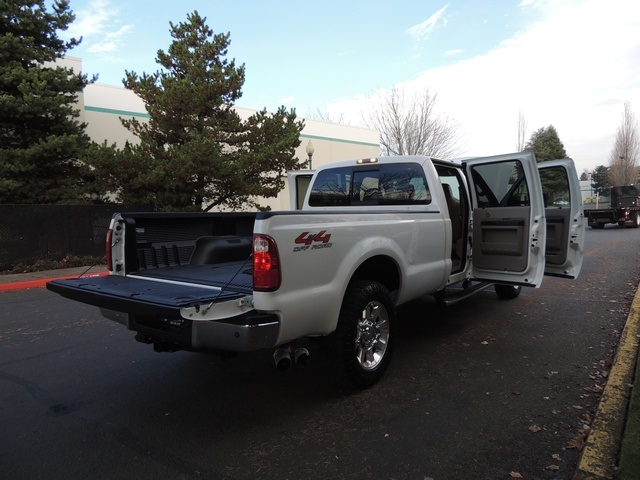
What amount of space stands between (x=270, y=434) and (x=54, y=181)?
13.3m

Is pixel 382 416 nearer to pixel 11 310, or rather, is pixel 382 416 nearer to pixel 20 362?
pixel 20 362

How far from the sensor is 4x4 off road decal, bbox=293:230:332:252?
3.09m

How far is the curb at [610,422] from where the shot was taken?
2635mm

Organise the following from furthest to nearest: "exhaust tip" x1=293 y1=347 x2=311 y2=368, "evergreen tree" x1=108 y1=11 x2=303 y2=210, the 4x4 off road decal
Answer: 1. "evergreen tree" x1=108 y1=11 x2=303 y2=210
2. "exhaust tip" x1=293 y1=347 x2=311 y2=368
3. the 4x4 off road decal

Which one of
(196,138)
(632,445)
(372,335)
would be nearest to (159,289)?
(372,335)

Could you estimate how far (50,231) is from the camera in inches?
488

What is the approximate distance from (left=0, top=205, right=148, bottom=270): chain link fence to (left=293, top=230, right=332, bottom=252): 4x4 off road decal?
11.7 m

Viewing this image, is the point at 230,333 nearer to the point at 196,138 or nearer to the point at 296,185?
the point at 296,185

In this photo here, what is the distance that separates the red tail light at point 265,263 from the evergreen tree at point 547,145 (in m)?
51.7

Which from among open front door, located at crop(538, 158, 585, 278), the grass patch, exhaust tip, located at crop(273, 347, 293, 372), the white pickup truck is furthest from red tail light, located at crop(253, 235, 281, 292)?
open front door, located at crop(538, 158, 585, 278)

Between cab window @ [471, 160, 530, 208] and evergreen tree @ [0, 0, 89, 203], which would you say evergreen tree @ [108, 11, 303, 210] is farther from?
cab window @ [471, 160, 530, 208]

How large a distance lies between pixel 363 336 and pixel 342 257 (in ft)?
2.64

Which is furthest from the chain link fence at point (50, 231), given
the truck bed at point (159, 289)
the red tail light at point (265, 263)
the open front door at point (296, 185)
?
the red tail light at point (265, 263)

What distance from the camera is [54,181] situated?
44.1 ft
